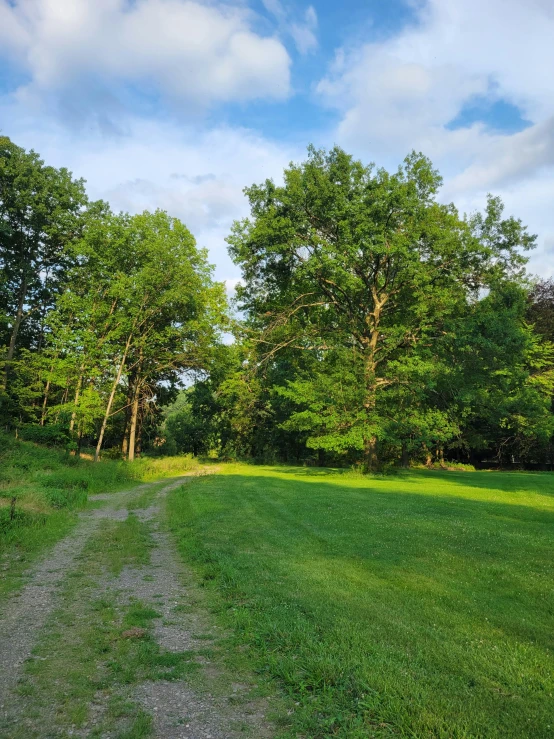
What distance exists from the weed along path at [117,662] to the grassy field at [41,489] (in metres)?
1.32

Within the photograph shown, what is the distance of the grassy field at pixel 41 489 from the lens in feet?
32.3

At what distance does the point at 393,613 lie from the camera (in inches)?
232

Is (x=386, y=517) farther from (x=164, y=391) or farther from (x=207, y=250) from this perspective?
(x=164, y=391)

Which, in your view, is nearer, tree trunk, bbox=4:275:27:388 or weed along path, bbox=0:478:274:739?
weed along path, bbox=0:478:274:739

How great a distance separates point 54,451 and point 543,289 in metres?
41.6

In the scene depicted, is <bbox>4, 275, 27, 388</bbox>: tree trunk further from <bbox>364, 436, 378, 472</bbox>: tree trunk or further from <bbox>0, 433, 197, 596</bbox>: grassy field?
<bbox>364, 436, 378, 472</bbox>: tree trunk

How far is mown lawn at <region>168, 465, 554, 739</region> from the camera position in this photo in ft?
12.7

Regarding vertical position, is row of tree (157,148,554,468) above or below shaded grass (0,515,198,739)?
above

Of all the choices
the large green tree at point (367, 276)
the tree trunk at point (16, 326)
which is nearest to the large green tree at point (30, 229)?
the tree trunk at point (16, 326)

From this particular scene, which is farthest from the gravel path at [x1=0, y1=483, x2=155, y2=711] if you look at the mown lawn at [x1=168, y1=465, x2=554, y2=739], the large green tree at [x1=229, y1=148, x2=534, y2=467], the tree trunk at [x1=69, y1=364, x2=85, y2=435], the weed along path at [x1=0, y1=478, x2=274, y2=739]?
the tree trunk at [x1=69, y1=364, x2=85, y2=435]

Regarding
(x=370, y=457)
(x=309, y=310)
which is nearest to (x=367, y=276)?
(x=309, y=310)

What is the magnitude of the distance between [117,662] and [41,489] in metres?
13.5

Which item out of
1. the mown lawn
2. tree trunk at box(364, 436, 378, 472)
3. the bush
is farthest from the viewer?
the bush

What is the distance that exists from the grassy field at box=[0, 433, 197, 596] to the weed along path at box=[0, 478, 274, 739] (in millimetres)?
1316
